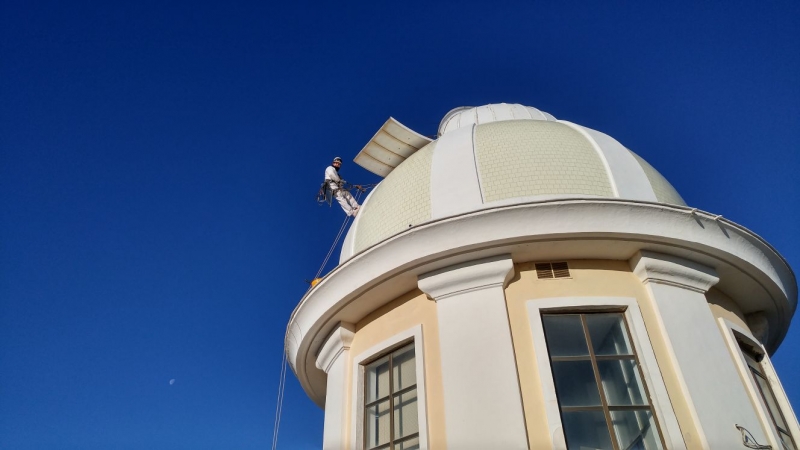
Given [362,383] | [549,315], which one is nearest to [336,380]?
[362,383]

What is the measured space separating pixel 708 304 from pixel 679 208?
1432mm

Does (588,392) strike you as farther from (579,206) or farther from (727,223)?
(727,223)

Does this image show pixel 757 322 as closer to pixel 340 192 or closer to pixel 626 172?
pixel 626 172

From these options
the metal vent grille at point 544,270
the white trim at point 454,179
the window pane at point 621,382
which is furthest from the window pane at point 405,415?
the white trim at point 454,179

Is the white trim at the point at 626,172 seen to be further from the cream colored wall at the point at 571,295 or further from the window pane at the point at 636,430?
the window pane at the point at 636,430

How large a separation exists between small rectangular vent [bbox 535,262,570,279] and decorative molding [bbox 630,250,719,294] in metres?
0.90

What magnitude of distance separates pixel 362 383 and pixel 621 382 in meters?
3.47

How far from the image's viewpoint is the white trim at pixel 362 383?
23.5ft

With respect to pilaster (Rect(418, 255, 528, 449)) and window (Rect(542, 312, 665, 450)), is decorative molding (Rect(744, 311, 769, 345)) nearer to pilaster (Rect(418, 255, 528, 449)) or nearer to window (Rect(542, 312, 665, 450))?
window (Rect(542, 312, 665, 450))

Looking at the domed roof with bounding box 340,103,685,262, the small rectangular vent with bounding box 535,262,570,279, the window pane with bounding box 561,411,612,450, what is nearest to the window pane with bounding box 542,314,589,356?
the small rectangular vent with bounding box 535,262,570,279

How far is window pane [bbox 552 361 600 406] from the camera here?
22.5 feet

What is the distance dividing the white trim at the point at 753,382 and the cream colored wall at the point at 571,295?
2.85ft

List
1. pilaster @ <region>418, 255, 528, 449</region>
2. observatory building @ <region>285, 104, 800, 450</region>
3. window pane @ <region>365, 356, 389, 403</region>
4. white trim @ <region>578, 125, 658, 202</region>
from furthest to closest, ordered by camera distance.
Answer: white trim @ <region>578, 125, 658, 202</region>, window pane @ <region>365, 356, 389, 403</region>, observatory building @ <region>285, 104, 800, 450</region>, pilaster @ <region>418, 255, 528, 449</region>

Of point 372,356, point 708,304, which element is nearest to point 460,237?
point 372,356
